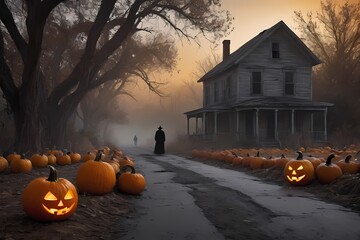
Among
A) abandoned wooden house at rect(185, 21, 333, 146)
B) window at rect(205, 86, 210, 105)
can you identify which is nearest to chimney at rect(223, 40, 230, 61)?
window at rect(205, 86, 210, 105)


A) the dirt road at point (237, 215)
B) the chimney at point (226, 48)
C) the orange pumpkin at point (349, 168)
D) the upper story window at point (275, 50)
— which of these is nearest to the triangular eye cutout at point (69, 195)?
the dirt road at point (237, 215)

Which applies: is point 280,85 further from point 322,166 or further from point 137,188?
point 137,188

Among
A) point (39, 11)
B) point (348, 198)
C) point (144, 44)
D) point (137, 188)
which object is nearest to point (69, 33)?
point (144, 44)

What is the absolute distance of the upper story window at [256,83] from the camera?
119ft

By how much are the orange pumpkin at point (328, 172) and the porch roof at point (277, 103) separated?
882 inches

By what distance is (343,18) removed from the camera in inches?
1980

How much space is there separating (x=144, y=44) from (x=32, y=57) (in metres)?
19.9

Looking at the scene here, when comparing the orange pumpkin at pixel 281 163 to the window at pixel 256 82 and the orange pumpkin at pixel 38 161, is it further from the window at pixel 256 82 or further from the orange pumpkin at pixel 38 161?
the window at pixel 256 82

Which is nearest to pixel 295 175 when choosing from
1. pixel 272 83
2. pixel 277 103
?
pixel 277 103

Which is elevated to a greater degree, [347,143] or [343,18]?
[343,18]

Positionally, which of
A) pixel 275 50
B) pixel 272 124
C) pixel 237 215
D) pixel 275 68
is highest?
pixel 275 50

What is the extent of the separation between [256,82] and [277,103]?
382cm

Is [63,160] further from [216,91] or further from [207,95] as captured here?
[207,95]

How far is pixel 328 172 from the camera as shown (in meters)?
10.5
